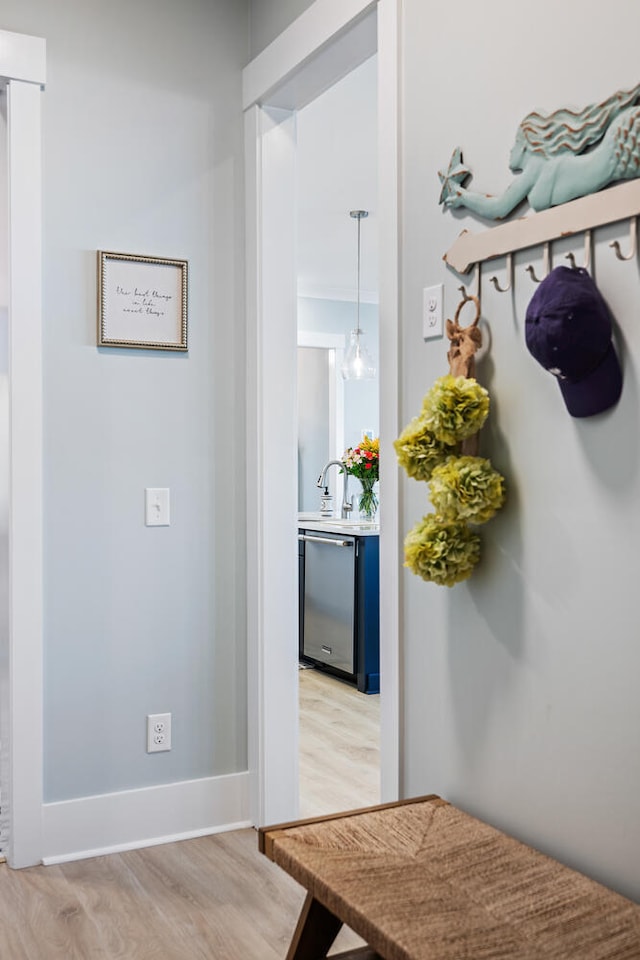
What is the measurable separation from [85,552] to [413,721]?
113 cm

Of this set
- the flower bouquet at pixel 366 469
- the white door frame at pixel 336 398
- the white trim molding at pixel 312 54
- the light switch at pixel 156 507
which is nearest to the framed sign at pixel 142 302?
the light switch at pixel 156 507

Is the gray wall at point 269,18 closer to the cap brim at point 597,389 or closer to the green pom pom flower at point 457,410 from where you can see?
the green pom pom flower at point 457,410

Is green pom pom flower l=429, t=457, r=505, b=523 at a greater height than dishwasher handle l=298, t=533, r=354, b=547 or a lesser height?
greater

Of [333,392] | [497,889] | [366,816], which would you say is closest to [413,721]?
[366,816]

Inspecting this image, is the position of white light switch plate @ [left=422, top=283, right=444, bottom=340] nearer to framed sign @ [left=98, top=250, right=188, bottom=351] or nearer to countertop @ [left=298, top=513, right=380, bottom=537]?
framed sign @ [left=98, top=250, right=188, bottom=351]

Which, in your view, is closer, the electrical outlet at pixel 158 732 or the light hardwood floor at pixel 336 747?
the electrical outlet at pixel 158 732

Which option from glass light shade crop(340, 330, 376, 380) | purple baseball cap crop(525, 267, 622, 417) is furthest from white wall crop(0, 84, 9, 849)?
glass light shade crop(340, 330, 376, 380)

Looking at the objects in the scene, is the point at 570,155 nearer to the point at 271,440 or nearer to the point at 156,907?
the point at 271,440

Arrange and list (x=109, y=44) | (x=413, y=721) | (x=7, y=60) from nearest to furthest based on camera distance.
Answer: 1. (x=413, y=721)
2. (x=7, y=60)
3. (x=109, y=44)

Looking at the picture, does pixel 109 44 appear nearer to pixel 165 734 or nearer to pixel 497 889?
pixel 165 734

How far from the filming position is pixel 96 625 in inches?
103

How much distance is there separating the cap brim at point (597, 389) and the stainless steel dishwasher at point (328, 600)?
332 centimetres

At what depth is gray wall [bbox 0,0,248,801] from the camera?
2.57 metres

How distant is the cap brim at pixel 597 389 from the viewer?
1.43 meters
